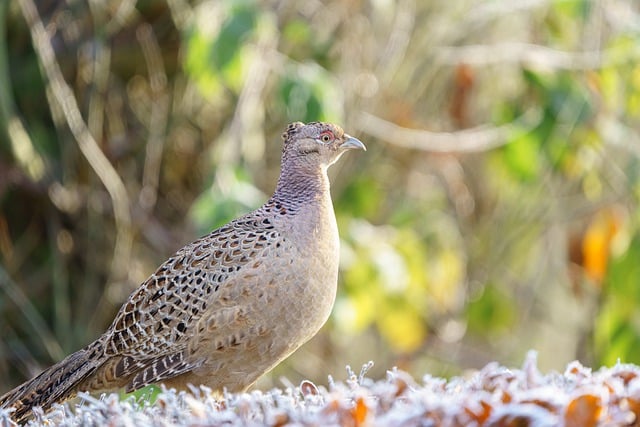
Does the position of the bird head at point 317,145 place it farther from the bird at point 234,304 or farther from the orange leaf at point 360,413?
the orange leaf at point 360,413

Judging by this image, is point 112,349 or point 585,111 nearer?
point 112,349

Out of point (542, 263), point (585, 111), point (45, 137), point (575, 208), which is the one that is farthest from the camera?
point (542, 263)

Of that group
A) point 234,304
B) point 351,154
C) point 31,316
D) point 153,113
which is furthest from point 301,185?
point 351,154

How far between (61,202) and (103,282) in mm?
873

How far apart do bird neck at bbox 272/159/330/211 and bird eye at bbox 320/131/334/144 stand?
12cm

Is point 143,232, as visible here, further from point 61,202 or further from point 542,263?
point 542,263

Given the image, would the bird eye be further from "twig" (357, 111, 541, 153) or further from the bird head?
"twig" (357, 111, 541, 153)

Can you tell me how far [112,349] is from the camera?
454 cm

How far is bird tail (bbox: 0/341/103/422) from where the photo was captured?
4.19m

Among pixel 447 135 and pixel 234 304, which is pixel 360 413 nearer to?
pixel 234 304

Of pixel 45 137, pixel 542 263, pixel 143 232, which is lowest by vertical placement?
pixel 542 263

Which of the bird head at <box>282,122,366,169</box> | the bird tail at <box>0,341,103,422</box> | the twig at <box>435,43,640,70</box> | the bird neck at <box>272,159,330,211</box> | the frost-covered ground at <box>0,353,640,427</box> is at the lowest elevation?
the bird tail at <box>0,341,103,422</box>

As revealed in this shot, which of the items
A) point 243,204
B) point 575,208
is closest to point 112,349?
point 243,204

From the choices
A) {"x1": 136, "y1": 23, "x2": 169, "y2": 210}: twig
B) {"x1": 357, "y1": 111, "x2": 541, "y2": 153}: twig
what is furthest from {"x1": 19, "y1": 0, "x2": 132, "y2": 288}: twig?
{"x1": 357, "y1": 111, "x2": 541, "y2": 153}: twig
